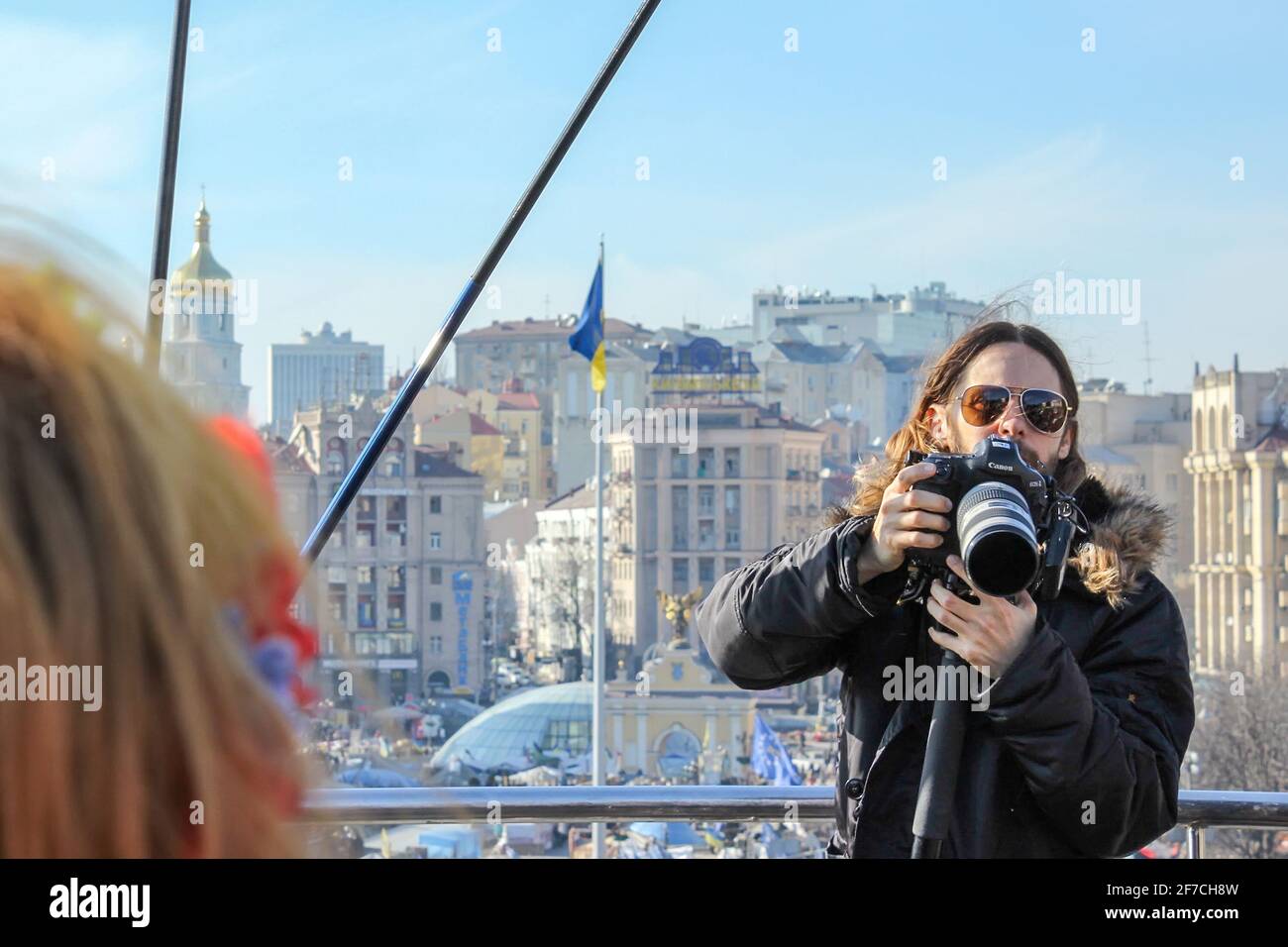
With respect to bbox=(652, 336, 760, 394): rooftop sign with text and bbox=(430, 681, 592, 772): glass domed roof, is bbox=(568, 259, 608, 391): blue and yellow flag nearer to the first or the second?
bbox=(430, 681, 592, 772): glass domed roof

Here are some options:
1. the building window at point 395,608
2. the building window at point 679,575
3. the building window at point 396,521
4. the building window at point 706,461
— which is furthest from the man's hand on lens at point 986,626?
the building window at point 679,575

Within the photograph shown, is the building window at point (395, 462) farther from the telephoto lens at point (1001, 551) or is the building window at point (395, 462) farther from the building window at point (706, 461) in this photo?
the telephoto lens at point (1001, 551)

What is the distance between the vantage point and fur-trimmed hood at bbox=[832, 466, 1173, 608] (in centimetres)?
110

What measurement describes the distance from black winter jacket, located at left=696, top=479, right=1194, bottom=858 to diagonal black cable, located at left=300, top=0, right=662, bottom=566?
1.02 feet

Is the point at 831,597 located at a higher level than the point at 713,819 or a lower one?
higher

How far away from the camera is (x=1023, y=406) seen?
1174 mm

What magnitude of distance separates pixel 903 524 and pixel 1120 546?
17 cm

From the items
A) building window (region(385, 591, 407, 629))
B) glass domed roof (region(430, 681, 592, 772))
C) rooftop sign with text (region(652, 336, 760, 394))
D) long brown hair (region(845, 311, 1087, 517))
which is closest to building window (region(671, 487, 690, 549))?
rooftop sign with text (region(652, 336, 760, 394))

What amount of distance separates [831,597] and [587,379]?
4836cm

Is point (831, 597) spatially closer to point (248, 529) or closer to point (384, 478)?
point (248, 529)

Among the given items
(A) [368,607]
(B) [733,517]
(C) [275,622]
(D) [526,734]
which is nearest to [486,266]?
(C) [275,622]

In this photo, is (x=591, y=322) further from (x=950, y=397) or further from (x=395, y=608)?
(x=395, y=608)
